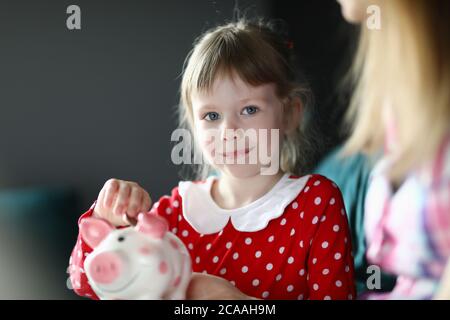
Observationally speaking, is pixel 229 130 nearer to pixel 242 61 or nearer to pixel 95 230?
pixel 242 61

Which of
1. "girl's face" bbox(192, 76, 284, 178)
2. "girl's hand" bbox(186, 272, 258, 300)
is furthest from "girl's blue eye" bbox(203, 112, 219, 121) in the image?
"girl's hand" bbox(186, 272, 258, 300)

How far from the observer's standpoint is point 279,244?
3.10 ft

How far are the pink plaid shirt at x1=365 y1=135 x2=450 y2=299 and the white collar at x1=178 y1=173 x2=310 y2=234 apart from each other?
0.14 metres

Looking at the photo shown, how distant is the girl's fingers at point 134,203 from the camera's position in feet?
2.77

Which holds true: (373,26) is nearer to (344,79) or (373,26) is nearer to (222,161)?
(344,79)

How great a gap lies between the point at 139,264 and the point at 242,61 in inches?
14.1

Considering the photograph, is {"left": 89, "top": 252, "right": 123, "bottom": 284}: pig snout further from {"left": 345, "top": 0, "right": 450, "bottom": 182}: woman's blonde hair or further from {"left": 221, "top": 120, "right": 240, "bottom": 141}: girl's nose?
{"left": 345, "top": 0, "right": 450, "bottom": 182}: woman's blonde hair

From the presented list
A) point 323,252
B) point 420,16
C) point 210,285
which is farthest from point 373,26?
point 210,285

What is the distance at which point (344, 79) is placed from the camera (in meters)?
1.08

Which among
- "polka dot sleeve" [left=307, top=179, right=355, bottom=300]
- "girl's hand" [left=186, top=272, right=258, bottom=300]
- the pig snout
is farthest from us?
"polka dot sleeve" [left=307, top=179, right=355, bottom=300]

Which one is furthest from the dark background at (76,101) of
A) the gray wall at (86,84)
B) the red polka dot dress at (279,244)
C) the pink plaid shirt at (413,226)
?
the pink plaid shirt at (413,226)

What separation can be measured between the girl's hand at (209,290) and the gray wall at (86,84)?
0.78ft

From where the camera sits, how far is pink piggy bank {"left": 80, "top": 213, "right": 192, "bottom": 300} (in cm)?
70
